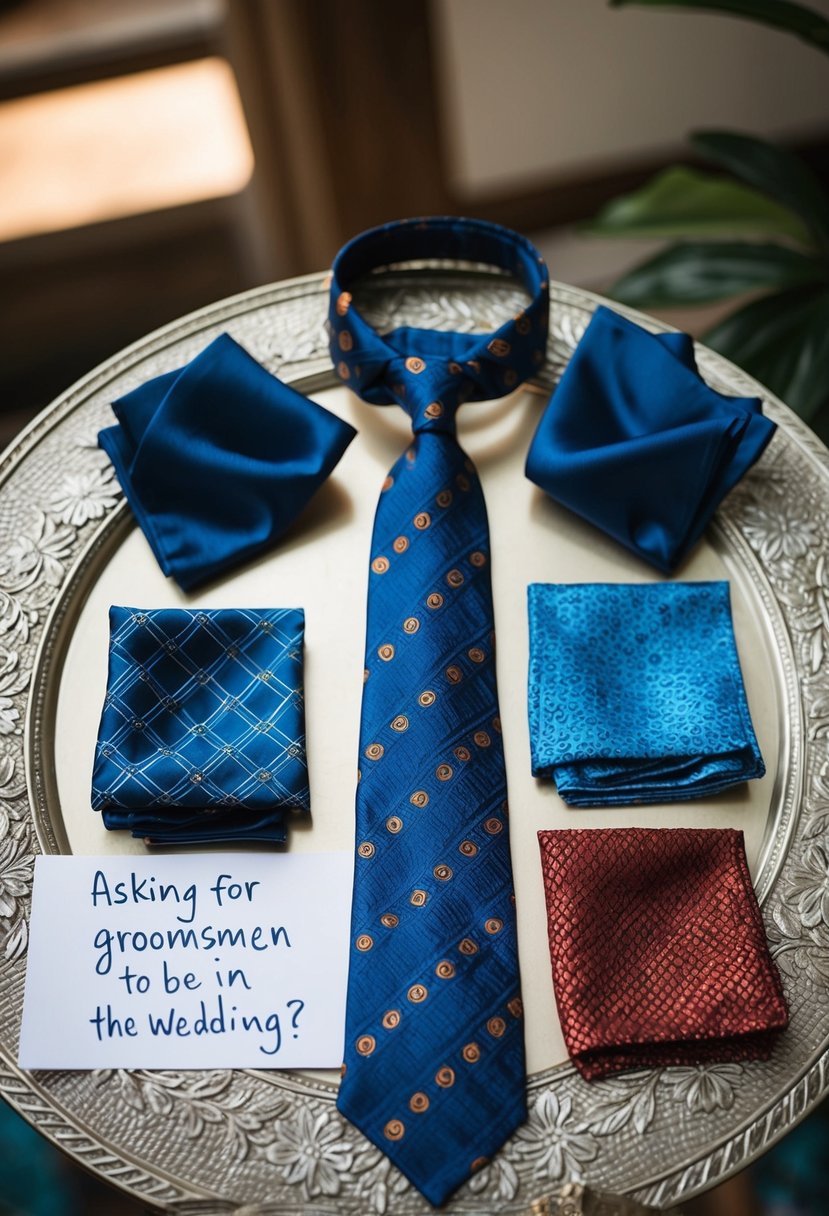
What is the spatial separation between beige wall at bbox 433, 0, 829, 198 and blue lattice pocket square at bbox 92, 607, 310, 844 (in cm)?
101

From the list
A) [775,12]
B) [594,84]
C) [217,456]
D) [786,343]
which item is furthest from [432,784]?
[594,84]

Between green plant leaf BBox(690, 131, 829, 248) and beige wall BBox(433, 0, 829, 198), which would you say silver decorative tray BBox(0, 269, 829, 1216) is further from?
beige wall BBox(433, 0, 829, 198)

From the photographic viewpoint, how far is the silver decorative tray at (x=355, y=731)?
2.12 feet

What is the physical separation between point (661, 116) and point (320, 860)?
131 centimetres


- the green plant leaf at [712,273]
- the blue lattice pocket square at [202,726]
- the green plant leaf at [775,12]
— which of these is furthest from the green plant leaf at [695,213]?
the blue lattice pocket square at [202,726]

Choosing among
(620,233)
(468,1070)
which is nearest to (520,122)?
(620,233)

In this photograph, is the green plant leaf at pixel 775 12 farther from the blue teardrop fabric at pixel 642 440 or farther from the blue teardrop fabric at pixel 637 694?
the blue teardrop fabric at pixel 637 694

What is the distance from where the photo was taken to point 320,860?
28.9 inches

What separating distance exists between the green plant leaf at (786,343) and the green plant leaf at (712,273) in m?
0.02

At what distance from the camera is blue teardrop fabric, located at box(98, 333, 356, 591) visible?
2.72 ft

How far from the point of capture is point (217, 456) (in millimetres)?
834

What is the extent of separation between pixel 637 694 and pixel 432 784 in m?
0.17

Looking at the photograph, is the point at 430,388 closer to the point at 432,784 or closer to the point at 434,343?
the point at 434,343

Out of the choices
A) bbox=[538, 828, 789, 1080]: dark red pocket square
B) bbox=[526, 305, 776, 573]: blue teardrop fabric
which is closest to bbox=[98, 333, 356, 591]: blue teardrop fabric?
bbox=[526, 305, 776, 573]: blue teardrop fabric
